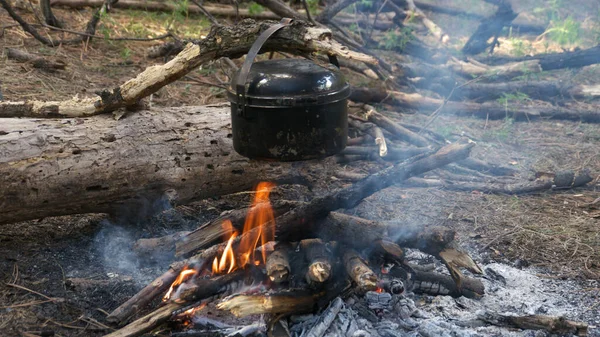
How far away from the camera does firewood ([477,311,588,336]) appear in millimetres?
3268

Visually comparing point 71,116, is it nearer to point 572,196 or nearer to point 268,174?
point 268,174

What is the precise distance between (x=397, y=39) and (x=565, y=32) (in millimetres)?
2866

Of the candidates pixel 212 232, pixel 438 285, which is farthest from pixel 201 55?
pixel 438 285

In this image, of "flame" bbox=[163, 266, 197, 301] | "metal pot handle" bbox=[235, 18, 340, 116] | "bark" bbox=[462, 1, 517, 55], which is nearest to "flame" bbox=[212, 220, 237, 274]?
"flame" bbox=[163, 266, 197, 301]

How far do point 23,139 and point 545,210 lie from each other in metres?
4.03

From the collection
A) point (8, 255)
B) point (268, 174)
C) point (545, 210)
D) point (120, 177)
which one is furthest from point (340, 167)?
point (8, 255)

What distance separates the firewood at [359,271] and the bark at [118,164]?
1.59 m

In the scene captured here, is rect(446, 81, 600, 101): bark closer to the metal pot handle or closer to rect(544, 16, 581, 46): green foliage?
rect(544, 16, 581, 46): green foliage

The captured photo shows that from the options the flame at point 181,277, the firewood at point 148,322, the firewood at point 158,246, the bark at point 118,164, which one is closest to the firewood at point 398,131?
the bark at point 118,164

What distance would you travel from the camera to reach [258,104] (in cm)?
344

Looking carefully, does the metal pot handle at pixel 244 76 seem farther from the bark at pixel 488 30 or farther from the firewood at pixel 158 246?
the bark at pixel 488 30

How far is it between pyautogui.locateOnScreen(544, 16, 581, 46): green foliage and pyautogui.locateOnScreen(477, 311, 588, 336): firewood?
8277mm

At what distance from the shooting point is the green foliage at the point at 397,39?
10156 mm

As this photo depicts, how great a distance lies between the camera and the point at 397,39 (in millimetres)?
10297
